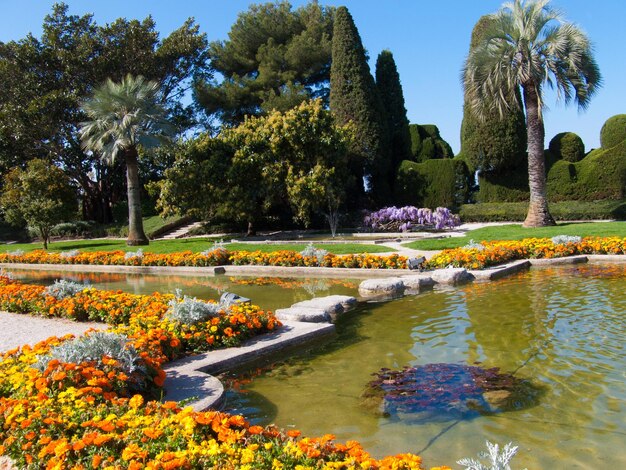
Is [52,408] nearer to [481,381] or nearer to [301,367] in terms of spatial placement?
[301,367]

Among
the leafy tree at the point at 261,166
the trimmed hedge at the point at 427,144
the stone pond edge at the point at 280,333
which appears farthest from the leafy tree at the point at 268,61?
the stone pond edge at the point at 280,333

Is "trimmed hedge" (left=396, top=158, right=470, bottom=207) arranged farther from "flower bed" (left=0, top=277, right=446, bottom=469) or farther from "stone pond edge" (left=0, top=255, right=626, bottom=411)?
"flower bed" (left=0, top=277, right=446, bottom=469)

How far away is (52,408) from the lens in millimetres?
3686

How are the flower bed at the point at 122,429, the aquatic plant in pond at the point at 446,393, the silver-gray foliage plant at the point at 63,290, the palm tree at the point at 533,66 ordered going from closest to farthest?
the flower bed at the point at 122,429, the aquatic plant in pond at the point at 446,393, the silver-gray foliage plant at the point at 63,290, the palm tree at the point at 533,66

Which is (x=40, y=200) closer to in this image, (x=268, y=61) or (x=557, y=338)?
(x=268, y=61)

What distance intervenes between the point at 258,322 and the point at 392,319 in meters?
2.05

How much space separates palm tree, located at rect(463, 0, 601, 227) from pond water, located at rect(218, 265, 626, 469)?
1196 centimetres

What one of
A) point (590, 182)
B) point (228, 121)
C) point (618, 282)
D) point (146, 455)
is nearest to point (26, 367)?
point (146, 455)

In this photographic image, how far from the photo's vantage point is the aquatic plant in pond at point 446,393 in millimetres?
4176

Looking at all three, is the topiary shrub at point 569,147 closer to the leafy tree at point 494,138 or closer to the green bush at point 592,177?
the green bush at point 592,177

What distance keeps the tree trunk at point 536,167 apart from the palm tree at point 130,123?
1365 centimetres

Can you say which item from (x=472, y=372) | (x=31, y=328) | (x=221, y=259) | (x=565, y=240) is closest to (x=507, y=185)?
(x=565, y=240)

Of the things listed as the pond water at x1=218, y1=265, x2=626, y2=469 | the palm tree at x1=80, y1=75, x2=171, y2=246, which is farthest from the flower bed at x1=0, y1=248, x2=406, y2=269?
the palm tree at x1=80, y1=75, x2=171, y2=246

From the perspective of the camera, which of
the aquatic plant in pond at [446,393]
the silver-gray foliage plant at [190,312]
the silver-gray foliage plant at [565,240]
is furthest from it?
the silver-gray foliage plant at [565,240]
